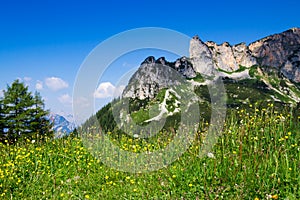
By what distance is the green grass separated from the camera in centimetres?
512

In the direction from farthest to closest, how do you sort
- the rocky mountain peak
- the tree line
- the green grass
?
the tree line → the rocky mountain peak → the green grass

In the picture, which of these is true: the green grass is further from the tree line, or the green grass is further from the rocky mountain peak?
the tree line

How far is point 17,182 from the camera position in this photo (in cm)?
743

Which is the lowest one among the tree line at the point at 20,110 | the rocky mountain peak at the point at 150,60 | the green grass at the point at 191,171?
the green grass at the point at 191,171

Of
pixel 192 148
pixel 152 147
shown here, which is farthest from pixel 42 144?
pixel 192 148

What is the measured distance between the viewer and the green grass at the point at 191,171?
202 inches

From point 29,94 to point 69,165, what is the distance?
54314 millimetres

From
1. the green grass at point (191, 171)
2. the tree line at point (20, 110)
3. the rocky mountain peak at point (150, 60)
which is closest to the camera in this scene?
the green grass at point (191, 171)

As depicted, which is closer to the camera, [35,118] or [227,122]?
[227,122]

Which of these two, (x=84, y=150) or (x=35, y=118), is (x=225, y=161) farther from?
(x=35, y=118)

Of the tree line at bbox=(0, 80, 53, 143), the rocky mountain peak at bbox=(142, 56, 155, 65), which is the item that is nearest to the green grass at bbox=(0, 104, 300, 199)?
the rocky mountain peak at bbox=(142, 56, 155, 65)

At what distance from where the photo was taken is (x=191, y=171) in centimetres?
605

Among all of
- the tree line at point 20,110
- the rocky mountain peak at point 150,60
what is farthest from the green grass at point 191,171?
the tree line at point 20,110

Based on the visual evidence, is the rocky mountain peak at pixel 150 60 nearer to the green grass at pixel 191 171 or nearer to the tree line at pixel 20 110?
the green grass at pixel 191 171
